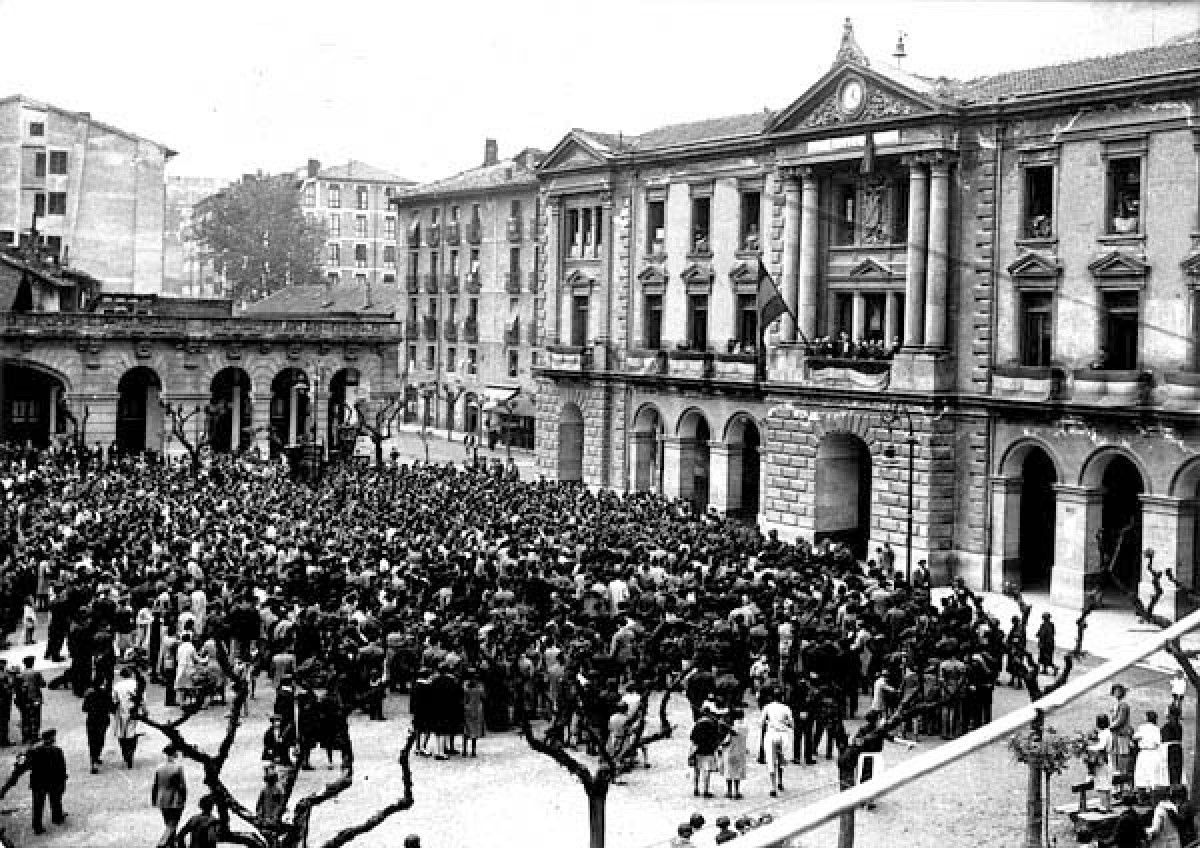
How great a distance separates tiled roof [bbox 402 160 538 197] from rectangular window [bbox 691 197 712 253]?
22.4 metres

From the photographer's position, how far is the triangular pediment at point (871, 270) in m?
41.0

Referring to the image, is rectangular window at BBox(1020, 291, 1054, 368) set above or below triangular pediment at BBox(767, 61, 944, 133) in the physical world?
below

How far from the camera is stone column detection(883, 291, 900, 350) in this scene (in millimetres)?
40844

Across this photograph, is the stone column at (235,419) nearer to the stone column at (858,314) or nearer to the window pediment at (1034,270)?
the stone column at (858,314)

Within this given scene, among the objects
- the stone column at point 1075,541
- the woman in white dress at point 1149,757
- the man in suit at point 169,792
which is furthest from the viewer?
the stone column at point 1075,541

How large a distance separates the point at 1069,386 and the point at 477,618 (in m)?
19.5

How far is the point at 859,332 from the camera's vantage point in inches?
1660

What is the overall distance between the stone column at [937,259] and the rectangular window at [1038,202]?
228cm

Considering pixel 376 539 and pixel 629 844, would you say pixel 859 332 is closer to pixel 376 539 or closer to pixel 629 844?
pixel 376 539

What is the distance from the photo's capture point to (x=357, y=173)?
107 m

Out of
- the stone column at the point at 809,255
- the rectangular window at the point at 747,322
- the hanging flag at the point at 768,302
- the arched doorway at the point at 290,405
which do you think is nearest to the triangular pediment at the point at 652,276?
the rectangular window at the point at 747,322

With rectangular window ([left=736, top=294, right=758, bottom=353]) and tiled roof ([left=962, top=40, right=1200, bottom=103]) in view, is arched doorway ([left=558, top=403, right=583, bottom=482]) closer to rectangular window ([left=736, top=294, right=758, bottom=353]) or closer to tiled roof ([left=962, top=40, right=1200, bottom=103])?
rectangular window ([left=736, top=294, right=758, bottom=353])

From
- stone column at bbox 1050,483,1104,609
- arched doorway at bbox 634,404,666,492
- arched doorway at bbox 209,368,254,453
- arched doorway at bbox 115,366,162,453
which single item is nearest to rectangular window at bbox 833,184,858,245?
stone column at bbox 1050,483,1104,609

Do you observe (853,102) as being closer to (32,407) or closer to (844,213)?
(844,213)
